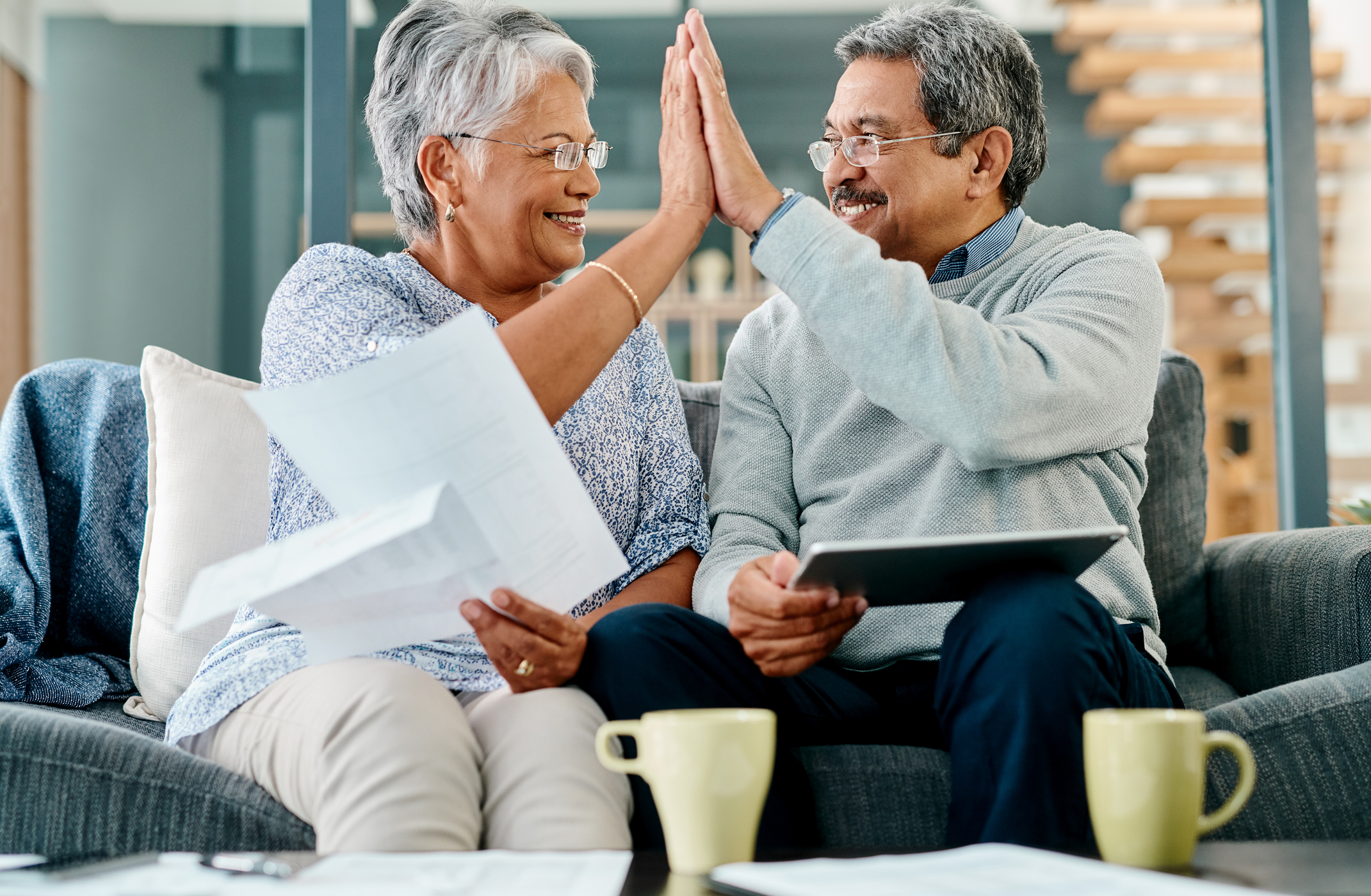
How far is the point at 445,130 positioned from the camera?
1479 mm

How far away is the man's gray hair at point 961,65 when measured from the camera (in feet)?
4.95

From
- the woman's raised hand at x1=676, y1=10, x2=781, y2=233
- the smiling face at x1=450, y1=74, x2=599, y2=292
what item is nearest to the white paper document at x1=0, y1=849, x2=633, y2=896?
the woman's raised hand at x1=676, y1=10, x2=781, y2=233

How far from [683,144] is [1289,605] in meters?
0.98

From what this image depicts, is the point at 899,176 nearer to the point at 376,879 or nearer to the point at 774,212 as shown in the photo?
the point at 774,212

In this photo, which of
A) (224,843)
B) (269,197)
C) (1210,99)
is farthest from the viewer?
(1210,99)

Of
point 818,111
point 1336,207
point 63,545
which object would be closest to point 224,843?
point 63,545

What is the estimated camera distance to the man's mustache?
4.97 ft

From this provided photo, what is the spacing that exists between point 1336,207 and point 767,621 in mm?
2768

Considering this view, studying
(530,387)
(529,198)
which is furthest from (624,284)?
(529,198)

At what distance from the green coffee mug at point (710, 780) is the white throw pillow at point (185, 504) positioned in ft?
3.12

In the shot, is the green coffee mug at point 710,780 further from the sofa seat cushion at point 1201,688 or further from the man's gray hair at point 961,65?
the man's gray hair at point 961,65

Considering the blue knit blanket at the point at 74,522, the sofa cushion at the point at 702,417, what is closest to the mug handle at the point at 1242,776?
the sofa cushion at the point at 702,417

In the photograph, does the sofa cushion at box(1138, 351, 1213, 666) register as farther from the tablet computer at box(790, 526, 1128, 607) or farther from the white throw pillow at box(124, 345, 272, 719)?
the white throw pillow at box(124, 345, 272, 719)

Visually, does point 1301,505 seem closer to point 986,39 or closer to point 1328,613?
point 1328,613
